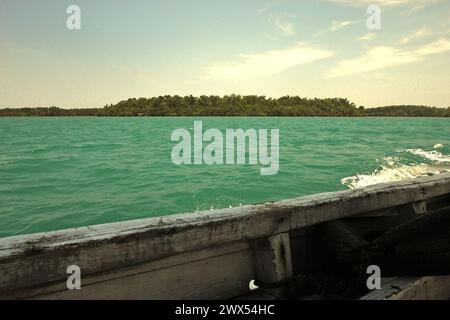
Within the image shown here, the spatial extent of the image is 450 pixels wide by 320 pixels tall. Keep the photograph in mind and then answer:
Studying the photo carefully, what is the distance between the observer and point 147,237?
73.7 inches

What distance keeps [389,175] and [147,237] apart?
13.7 meters

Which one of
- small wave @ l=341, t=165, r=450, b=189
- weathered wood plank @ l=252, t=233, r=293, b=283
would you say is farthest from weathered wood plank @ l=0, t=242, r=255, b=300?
small wave @ l=341, t=165, r=450, b=189

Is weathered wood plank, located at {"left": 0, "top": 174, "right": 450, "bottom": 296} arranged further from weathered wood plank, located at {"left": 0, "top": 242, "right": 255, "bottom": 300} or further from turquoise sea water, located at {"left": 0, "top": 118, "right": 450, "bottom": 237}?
turquoise sea water, located at {"left": 0, "top": 118, "right": 450, "bottom": 237}

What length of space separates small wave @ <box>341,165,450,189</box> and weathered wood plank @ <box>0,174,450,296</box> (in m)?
9.97

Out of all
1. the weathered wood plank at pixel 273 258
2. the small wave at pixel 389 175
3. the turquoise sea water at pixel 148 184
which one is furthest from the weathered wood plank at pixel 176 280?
the small wave at pixel 389 175

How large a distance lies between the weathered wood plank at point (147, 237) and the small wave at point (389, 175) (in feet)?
32.7

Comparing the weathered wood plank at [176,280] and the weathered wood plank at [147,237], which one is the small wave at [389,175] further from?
the weathered wood plank at [176,280]

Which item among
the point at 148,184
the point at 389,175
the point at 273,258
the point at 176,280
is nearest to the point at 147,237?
the point at 176,280

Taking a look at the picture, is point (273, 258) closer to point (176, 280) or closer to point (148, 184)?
point (176, 280)

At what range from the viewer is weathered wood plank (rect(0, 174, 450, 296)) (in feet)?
5.25

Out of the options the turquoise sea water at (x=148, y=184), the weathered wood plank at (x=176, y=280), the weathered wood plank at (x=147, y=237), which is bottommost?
the turquoise sea water at (x=148, y=184)

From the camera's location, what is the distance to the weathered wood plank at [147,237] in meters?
1.60

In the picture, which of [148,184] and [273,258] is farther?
[148,184]
